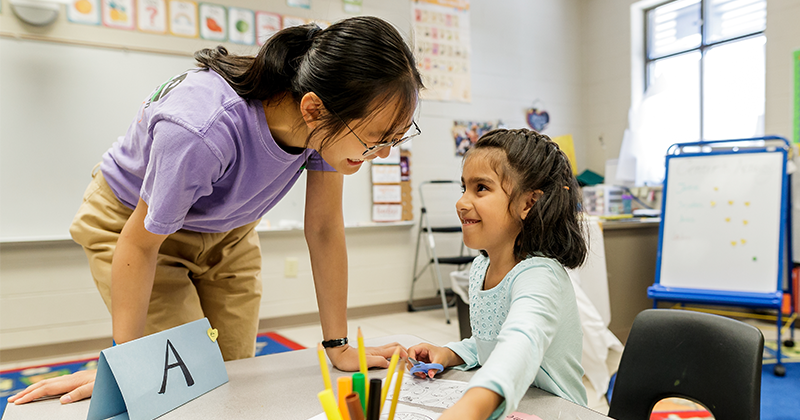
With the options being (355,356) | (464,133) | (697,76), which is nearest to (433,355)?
(355,356)

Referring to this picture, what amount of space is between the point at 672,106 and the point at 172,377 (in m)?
4.84

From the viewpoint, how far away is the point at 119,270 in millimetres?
842

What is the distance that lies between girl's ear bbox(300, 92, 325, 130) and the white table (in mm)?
428

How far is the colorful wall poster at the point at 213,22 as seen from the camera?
3.37 meters

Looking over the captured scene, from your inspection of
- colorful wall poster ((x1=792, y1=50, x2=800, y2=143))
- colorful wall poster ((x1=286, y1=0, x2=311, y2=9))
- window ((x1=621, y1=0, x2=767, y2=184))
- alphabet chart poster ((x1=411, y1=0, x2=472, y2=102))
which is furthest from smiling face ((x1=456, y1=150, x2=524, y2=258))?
window ((x1=621, y1=0, x2=767, y2=184))

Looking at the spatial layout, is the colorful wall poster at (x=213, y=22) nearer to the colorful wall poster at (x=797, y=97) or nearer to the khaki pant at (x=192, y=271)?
the khaki pant at (x=192, y=271)

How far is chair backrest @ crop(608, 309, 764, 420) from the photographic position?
0.91 meters

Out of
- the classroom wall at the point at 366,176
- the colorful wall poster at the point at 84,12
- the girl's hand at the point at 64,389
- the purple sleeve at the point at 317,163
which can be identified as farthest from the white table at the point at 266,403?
the colorful wall poster at the point at 84,12

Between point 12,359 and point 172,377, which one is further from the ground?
point 172,377

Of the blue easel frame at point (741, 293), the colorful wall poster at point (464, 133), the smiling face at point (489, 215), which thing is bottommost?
the blue easel frame at point (741, 293)

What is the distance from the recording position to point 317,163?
1078mm

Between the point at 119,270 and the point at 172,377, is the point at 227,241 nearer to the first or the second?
the point at 119,270

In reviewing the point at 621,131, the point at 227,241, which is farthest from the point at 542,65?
the point at 227,241

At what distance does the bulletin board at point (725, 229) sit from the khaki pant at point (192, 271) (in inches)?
89.8
